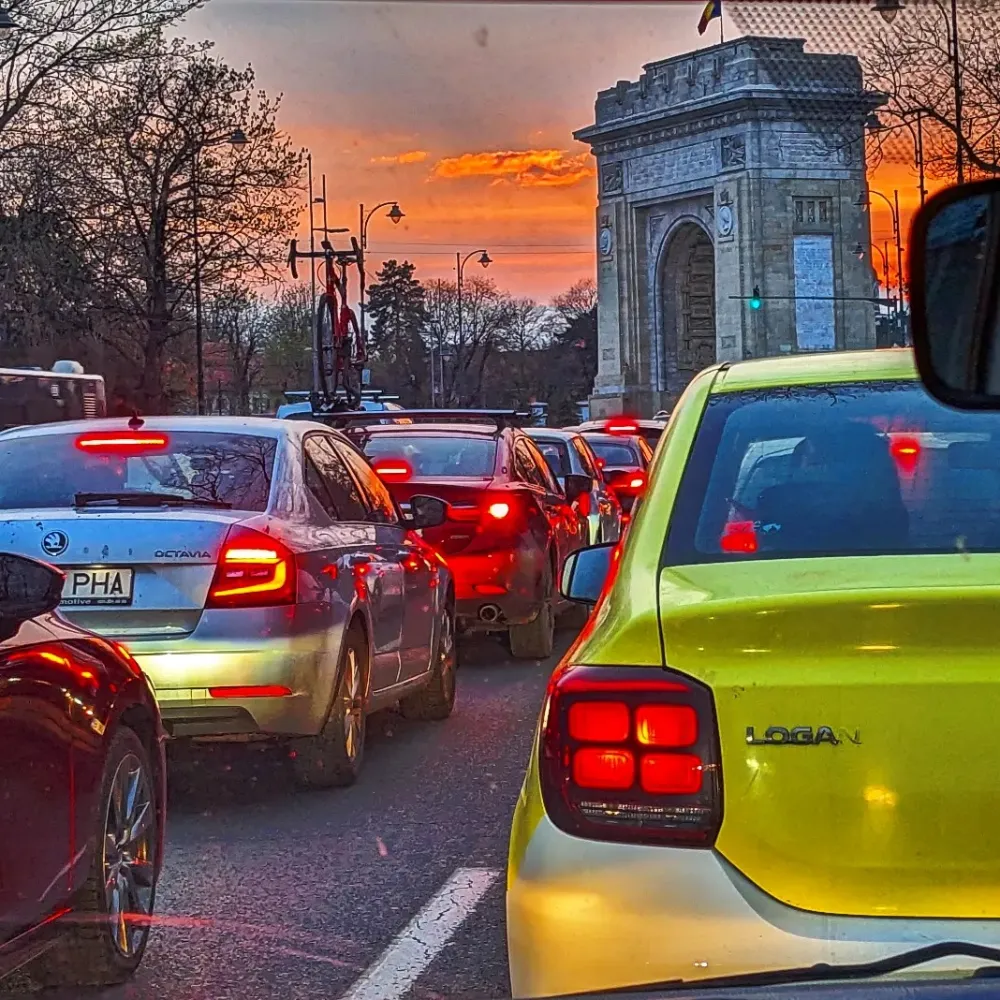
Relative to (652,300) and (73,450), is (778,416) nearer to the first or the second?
(73,450)

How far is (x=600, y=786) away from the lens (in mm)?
3104

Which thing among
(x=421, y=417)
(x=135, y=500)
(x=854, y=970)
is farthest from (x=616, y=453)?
(x=854, y=970)

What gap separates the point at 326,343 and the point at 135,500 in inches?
943

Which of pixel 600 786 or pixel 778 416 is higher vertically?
pixel 778 416

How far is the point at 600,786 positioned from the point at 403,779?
16.2 ft

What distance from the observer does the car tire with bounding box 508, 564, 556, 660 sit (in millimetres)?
Result: 12289

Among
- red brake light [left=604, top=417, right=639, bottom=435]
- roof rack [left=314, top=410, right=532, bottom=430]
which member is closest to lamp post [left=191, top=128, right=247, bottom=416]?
red brake light [left=604, top=417, right=639, bottom=435]

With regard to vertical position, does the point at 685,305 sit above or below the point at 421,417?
above

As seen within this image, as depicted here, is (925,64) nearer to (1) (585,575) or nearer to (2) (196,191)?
(1) (585,575)

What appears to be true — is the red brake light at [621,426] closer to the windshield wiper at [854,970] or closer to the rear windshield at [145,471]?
the rear windshield at [145,471]

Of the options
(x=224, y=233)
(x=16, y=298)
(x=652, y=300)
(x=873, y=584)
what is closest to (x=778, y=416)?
(x=873, y=584)

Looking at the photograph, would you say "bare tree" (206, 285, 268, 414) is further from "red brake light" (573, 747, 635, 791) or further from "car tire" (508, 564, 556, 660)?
"red brake light" (573, 747, 635, 791)

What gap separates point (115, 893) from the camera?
4.92 m

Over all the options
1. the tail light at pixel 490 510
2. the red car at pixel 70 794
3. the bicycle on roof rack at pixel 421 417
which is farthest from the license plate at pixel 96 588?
the bicycle on roof rack at pixel 421 417
